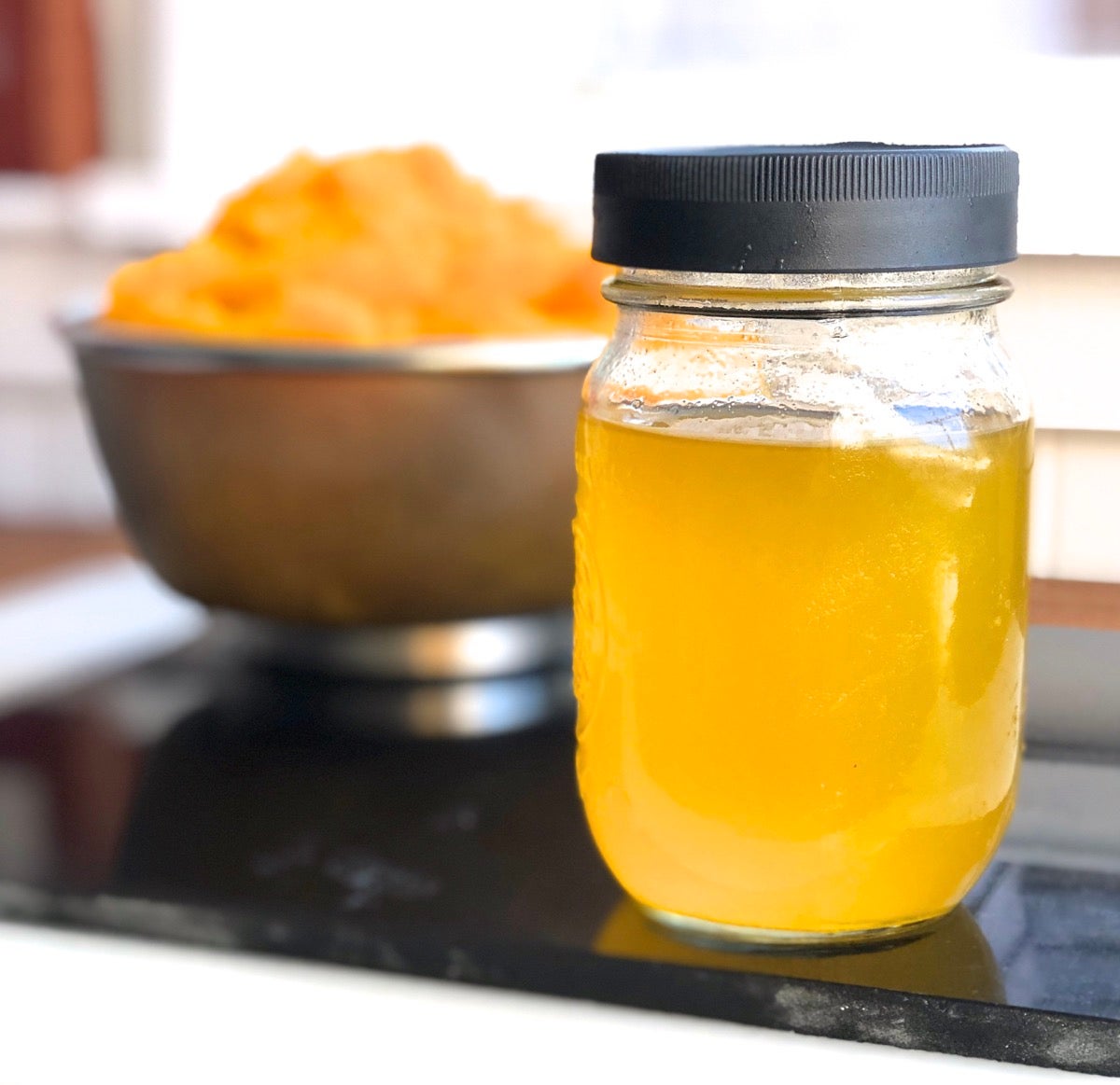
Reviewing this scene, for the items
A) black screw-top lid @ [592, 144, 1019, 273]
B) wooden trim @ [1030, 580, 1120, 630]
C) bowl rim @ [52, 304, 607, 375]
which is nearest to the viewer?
black screw-top lid @ [592, 144, 1019, 273]

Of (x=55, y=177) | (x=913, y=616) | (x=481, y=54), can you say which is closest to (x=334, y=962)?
(x=913, y=616)

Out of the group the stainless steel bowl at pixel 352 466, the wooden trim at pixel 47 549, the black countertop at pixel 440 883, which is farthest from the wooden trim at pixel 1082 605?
the wooden trim at pixel 47 549

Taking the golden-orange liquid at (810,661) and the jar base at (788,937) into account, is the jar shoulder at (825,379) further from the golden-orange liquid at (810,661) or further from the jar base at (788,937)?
the jar base at (788,937)

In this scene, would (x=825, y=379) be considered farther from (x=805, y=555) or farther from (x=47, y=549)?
(x=47, y=549)

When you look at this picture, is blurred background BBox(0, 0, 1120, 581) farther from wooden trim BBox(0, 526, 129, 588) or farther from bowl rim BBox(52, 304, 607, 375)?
bowl rim BBox(52, 304, 607, 375)

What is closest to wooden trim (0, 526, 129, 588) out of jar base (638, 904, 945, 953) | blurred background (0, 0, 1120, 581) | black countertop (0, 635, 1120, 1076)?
blurred background (0, 0, 1120, 581)


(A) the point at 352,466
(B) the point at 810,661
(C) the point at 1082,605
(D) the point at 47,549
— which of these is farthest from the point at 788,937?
(D) the point at 47,549

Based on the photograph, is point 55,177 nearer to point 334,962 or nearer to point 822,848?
point 334,962
